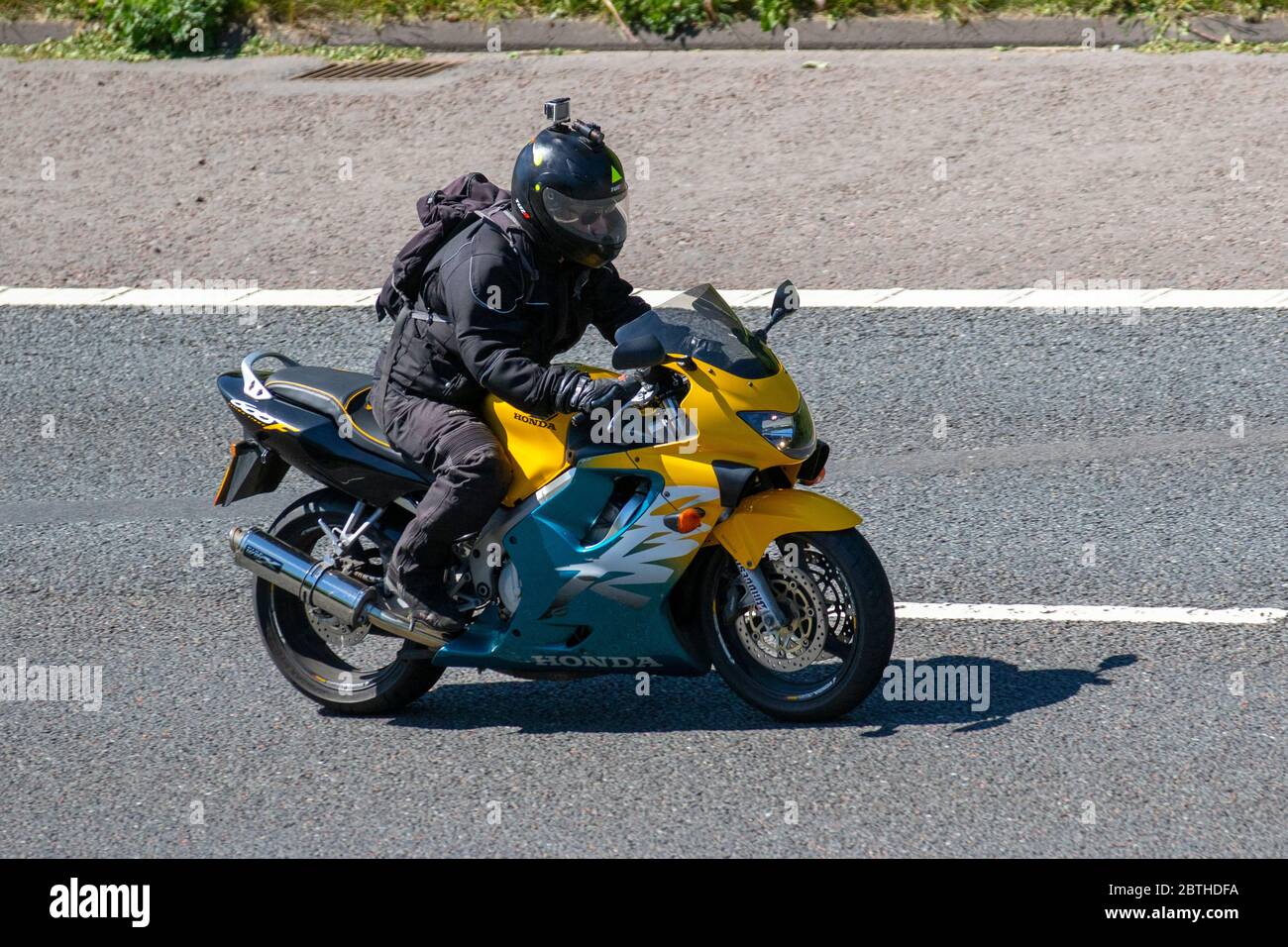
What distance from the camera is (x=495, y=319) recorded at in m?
5.14

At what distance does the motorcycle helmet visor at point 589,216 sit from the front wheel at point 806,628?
3.46 feet

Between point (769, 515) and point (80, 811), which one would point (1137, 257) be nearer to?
point (769, 515)

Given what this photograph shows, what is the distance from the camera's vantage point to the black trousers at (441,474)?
204 inches

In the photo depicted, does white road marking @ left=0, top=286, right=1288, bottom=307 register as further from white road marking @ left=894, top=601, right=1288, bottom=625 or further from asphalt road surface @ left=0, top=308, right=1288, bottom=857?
white road marking @ left=894, top=601, right=1288, bottom=625

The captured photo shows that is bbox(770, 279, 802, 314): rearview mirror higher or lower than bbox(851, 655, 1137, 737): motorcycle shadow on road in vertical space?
higher

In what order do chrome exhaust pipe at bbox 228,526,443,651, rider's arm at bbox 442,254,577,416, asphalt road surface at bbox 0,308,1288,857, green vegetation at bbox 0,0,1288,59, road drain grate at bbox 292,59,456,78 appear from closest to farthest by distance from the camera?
asphalt road surface at bbox 0,308,1288,857 → rider's arm at bbox 442,254,577,416 → chrome exhaust pipe at bbox 228,526,443,651 → green vegetation at bbox 0,0,1288,59 → road drain grate at bbox 292,59,456,78

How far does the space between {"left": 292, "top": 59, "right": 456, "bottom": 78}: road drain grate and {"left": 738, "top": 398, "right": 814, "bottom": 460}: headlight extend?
7.53 m

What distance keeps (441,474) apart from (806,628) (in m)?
1.22

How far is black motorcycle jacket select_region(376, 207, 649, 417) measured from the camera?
16.6ft

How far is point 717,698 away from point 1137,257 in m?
4.71

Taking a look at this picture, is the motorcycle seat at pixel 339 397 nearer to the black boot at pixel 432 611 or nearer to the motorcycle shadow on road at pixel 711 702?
the black boot at pixel 432 611

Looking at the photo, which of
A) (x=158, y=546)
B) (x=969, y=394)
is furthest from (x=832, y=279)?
(x=158, y=546)

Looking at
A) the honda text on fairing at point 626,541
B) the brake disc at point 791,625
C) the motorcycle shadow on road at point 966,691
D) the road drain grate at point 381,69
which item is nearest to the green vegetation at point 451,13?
the road drain grate at point 381,69

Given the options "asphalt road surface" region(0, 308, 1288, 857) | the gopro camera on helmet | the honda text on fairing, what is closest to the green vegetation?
"asphalt road surface" region(0, 308, 1288, 857)
